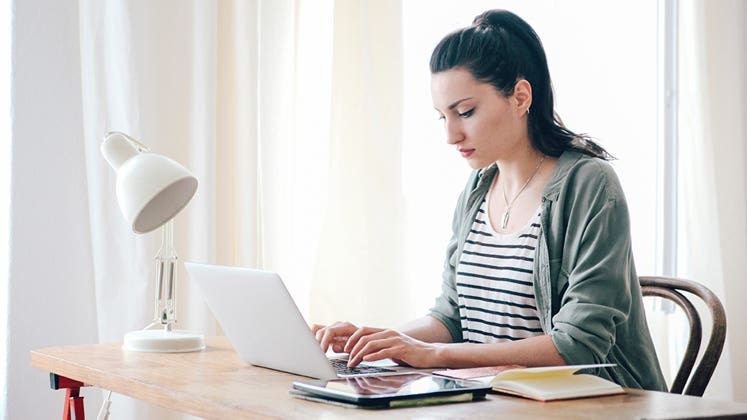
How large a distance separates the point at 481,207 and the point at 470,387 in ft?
→ 2.58

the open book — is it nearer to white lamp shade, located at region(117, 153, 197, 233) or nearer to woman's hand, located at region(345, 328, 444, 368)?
woman's hand, located at region(345, 328, 444, 368)

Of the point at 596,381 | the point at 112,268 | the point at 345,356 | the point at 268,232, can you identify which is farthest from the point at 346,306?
the point at 596,381

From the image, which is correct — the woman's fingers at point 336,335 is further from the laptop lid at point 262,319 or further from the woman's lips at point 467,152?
the woman's lips at point 467,152

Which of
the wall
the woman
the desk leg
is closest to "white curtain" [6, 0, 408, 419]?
the wall

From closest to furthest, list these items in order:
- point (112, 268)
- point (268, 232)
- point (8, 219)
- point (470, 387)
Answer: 1. point (470, 387)
2. point (8, 219)
3. point (112, 268)
4. point (268, 232)

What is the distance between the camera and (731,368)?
10.2 ft

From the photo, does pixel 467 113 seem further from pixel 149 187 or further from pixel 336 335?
pixel 149 187

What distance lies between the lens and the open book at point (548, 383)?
1.20 m

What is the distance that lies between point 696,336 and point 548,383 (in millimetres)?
606

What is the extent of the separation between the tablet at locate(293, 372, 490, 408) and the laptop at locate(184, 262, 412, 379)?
0.11m

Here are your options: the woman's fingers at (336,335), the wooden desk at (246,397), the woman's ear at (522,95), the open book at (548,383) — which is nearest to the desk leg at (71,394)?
the wooden desk at (246,397)

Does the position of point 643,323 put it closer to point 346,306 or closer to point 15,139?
point 346,306

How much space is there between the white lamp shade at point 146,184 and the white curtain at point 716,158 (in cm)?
208

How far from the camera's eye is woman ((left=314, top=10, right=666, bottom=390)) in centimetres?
150
